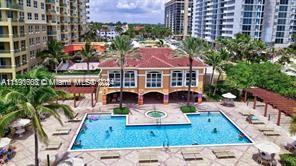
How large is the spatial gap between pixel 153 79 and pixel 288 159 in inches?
845

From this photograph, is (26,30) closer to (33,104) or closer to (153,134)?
(153,134)

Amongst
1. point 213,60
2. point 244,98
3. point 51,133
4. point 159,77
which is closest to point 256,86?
point 244,98

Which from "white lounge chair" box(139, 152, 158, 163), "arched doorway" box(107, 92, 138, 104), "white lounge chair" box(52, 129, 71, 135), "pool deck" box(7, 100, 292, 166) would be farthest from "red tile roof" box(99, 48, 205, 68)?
"white lounge chair" box(139, 152, 158, 163)

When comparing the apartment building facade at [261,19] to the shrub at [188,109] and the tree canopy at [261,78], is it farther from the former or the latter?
the shrub at [188,109]

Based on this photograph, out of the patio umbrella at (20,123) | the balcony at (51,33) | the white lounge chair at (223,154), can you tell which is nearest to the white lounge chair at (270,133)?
the white lounge chair at (223,154)

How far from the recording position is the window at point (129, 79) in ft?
127

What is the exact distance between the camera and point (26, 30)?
48688 millimetres

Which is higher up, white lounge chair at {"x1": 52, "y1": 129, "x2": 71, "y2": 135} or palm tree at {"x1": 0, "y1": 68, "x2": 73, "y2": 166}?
palm tree at {"x1": 0, "y1": 68, "x2": 73, "y2": 166}

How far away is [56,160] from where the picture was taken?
76.2 feet

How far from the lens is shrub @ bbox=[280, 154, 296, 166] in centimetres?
2195

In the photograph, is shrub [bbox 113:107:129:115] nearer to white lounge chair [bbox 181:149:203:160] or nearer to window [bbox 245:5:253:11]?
white lounge chair [bbox 181:149:203:160]

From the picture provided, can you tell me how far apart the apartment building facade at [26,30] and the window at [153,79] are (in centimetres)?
2311

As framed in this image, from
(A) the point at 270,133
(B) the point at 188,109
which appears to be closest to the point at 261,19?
(B) the point at 188,109

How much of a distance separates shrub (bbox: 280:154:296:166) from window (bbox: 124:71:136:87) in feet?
73.4
